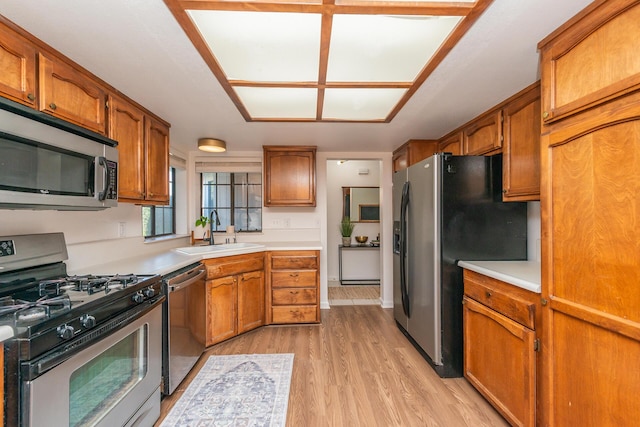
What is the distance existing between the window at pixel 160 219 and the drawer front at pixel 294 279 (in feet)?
4.45

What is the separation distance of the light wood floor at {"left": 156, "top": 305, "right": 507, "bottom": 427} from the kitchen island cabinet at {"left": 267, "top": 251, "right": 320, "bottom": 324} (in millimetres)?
139

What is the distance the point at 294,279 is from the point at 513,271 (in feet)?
6.66

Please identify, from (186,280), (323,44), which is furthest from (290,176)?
(323,44)

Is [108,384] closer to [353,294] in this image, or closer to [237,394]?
[237,394]

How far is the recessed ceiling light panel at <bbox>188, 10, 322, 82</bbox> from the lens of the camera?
3.96 feet

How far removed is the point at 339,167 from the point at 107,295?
4.11m

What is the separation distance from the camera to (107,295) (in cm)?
127

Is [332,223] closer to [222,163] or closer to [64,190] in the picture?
[222,163]

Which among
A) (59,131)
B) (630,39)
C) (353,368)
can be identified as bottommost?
(353,368)

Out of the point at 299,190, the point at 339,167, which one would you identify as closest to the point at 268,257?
the point at 299,190

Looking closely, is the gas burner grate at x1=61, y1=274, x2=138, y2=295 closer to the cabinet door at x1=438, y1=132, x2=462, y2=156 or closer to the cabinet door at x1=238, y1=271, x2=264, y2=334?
the cabinet door at x1=238, y1=271, x2=264, y2=334

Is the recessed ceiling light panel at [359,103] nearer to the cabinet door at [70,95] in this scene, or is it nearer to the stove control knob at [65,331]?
the cabinet door at [70,95]

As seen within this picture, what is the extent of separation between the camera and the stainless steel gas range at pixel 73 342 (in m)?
0.95

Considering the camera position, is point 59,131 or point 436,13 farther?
point 59,131
